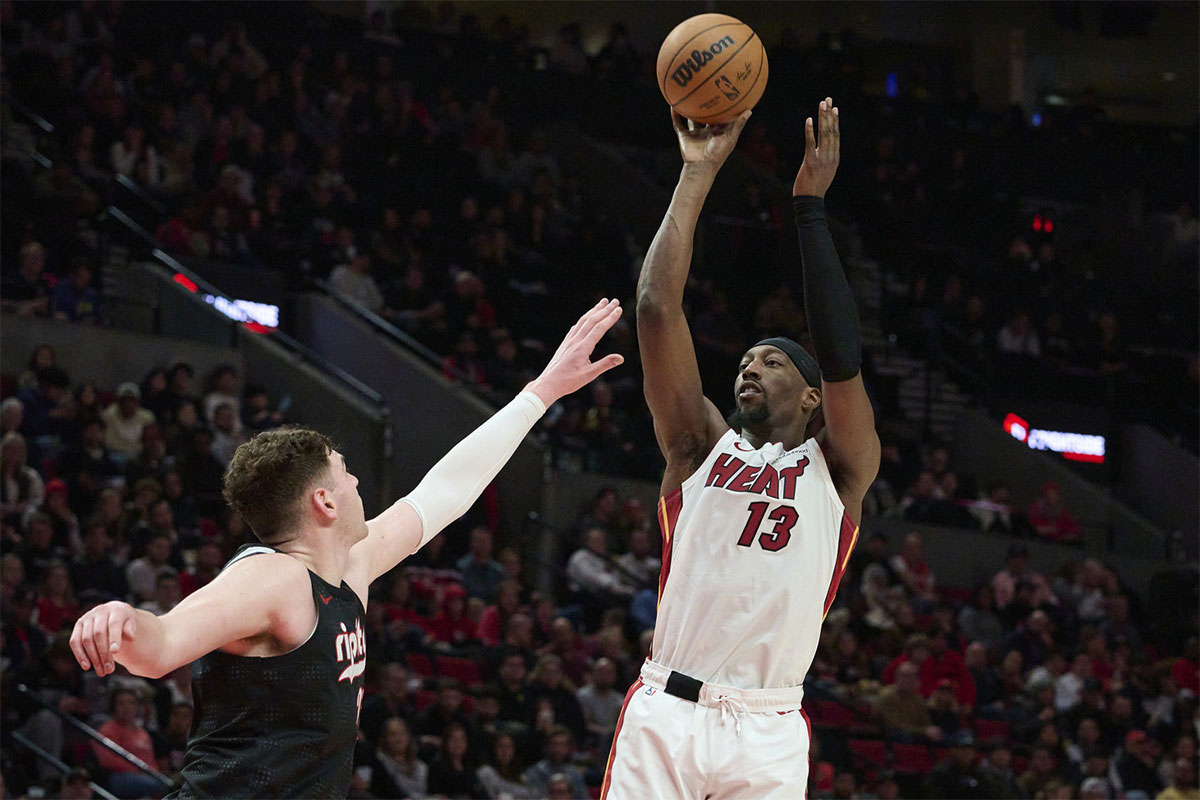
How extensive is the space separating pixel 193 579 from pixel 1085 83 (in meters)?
19.6

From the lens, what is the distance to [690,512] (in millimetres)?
4902

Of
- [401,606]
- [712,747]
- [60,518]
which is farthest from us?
[401,606]

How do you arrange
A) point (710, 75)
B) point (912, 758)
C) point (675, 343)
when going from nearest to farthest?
1. point (675, 343)
2. point (710, 75)
3. point (912, 758)

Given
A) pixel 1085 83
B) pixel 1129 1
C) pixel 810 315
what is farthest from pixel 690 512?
pixel 1085 83

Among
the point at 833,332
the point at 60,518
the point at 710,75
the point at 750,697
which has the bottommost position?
the point at 60,518

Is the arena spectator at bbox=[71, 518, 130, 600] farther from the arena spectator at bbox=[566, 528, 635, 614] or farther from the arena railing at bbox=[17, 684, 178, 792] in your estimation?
the arena spectator at bbox=[566, 528, 635, 614]

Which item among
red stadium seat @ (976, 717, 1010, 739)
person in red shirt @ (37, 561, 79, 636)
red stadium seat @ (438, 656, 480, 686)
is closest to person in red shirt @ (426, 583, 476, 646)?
red stadium seat @ (438, 656, 480, 686)

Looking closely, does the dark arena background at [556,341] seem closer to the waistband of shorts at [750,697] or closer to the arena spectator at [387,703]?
the arena spectator at [387,703]

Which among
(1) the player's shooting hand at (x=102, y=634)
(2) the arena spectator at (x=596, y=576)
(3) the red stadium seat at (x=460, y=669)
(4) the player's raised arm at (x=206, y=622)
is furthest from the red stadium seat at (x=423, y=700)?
(1) the player's shooting hand at (x=102, y=634)

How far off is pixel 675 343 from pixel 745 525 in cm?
61

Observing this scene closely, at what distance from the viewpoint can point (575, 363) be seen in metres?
4.78

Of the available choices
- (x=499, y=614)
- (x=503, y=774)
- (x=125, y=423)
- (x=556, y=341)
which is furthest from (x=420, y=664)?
(x=556, y=341)

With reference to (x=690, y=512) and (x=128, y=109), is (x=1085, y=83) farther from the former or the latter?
(x=690, y=512)

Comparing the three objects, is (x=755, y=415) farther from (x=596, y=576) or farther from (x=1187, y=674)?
(x=1187, y=674)
